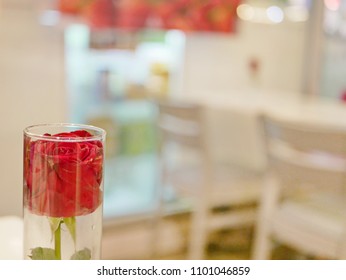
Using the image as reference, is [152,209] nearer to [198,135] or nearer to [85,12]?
[198,135]

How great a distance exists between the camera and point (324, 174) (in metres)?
1.59

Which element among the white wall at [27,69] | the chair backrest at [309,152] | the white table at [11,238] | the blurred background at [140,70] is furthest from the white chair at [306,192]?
the white table at [11,238]

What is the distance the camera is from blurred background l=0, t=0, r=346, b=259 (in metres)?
1.95

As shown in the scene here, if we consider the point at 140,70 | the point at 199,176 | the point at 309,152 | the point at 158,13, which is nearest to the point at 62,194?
the point at 309,152

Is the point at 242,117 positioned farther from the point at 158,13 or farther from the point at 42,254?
the point at 42,254

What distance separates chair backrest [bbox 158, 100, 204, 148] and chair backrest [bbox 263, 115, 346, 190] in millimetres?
302

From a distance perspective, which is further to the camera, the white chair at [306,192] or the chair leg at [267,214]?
the chair leg at [267,214]

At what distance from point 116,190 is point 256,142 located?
0.72 m

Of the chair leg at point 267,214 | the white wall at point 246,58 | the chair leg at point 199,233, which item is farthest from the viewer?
the white wall at point 246,58

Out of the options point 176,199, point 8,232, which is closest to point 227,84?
point 176,199

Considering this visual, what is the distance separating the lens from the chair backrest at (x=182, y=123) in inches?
79.4

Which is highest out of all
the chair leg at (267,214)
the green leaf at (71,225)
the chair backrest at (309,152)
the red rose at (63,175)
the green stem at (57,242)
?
the red rose at (63,175)

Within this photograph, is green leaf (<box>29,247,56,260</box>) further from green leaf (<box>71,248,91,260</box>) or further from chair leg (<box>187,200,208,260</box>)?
chair leg (<box>187,200,208,260</box>)

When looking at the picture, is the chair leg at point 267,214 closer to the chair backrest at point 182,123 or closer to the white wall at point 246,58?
the chair backrest at point 182,123
